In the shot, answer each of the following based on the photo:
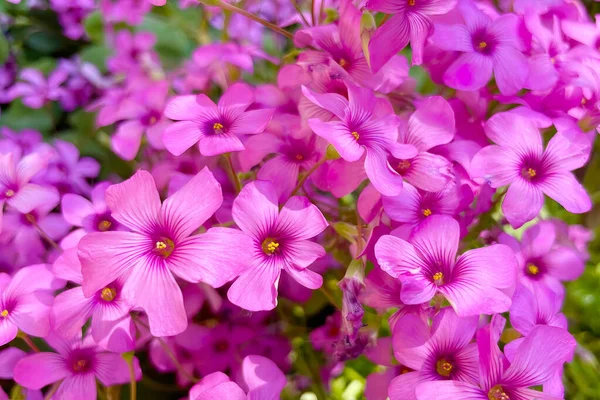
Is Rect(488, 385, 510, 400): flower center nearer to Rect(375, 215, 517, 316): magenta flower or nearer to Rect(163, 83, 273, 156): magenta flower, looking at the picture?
Rect(375, 215, 517, 316): magenta flower

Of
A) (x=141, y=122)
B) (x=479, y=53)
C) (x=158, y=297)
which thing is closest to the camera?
(x=158, y=297)

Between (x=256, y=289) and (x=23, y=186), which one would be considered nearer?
(x=256, y=289)

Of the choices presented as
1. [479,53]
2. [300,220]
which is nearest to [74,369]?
[300,220]

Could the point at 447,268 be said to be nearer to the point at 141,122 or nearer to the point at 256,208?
the point at 256,208

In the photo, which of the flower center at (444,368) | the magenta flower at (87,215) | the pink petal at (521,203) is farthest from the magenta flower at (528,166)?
the magenta flower at (87,215)

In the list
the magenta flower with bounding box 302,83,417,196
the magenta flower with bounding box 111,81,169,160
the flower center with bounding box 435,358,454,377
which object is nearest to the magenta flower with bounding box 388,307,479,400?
the flower center with bounding box 435,358,454,377

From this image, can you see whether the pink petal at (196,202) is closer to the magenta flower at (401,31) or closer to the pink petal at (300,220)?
the pink petal at (300,220)

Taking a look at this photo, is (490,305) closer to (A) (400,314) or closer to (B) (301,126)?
(A) (400,314)
